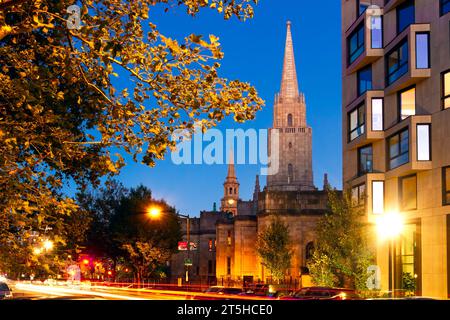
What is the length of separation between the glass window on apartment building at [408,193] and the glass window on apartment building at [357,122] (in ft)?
19.2

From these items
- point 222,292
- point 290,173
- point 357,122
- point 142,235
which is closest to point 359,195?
point 357,122

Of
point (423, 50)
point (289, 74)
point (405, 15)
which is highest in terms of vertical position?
point (289, 74)

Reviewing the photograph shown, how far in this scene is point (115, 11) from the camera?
11711mm

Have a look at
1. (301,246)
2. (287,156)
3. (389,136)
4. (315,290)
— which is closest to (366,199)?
(389,136)

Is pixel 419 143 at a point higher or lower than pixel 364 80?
lower

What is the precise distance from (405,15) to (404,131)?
7615 mm

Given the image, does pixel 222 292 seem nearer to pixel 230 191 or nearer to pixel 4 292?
pixel 4 292

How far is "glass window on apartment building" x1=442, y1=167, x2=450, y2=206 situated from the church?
80.2ft

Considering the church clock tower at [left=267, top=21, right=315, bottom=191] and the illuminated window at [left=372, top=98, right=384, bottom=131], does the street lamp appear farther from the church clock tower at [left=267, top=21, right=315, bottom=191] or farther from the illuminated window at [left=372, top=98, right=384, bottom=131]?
the church clock tower at [left=267, top=21, right=315, bottom=191]

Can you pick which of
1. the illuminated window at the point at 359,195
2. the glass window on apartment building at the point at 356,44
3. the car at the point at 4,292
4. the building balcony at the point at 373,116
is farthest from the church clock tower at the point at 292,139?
the car at the point at 4,292

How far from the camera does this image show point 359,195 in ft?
141

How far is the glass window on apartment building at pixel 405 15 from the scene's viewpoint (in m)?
38.8

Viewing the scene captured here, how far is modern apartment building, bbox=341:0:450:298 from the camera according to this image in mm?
34844

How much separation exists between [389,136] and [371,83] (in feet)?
17.3
